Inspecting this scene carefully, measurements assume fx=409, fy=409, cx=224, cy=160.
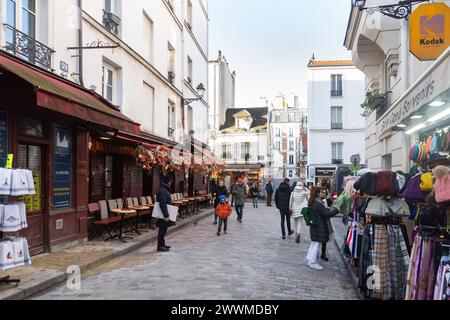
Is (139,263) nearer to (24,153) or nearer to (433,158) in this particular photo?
(24,153)

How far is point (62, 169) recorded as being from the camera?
28.9ft

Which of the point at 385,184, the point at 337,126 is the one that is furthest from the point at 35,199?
the point at 337,126

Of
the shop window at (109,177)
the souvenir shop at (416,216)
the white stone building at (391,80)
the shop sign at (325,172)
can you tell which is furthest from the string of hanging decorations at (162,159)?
the shop sign at (325,172)

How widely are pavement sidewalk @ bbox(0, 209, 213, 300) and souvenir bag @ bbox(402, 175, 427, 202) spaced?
5119 millimetres

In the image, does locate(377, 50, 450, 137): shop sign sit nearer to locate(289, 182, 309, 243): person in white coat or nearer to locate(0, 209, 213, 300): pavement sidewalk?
locate(289, 182, 309, 243): person in white coat

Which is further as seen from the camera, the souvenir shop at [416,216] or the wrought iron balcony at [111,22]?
the wrought iron balcony at [111,22]

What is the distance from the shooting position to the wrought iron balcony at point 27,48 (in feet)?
24.5

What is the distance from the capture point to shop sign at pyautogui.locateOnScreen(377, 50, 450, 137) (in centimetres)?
441

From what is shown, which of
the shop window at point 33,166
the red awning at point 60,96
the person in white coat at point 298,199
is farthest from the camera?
the person in white coat at point 298,199

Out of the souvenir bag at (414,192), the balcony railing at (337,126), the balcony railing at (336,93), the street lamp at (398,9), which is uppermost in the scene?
the balcony railing at (336,93)

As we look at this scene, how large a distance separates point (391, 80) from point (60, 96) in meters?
8.88

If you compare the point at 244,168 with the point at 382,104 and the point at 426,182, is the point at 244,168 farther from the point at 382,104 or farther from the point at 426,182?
the point at 426,182

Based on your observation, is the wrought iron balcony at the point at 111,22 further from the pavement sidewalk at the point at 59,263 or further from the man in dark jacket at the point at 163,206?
the pavement sidewalk at the point at 59,263

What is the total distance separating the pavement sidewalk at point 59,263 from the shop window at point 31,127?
2.34 metres
